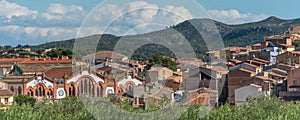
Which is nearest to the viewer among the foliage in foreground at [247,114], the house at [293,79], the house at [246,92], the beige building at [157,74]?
the foliage in foreground at [247,114]

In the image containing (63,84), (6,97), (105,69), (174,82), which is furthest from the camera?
(105,69)

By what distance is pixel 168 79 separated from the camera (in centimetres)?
4566

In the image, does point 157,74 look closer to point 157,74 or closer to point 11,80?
point 157,74

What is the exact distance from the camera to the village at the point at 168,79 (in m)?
35.1

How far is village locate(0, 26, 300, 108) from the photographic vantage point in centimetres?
3509

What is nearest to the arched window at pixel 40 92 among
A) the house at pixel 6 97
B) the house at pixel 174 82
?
the house at pixel 6 97

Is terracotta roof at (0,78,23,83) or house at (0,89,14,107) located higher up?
terracotta roof at (0,78,23,83)

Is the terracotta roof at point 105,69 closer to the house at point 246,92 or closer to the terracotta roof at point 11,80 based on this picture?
the terracotta roof at point 11,80

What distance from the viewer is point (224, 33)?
4456 inches

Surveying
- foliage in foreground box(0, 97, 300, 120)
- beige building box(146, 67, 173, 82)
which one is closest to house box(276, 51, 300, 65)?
beige building box(146, 67, 173, 82)

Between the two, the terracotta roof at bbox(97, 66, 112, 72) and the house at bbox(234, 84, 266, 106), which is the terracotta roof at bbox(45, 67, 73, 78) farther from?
the house at bbox(234, 84, 266, 106)

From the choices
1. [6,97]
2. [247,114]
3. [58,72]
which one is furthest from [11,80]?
[247,114]

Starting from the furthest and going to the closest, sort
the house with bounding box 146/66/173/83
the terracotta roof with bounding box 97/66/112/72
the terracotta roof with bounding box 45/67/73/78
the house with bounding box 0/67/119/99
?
the terracotta roof with bounding box 97/66/112/72 → the terracotta roof with bounding box 45/67/73/78 → the house with bounding box 0/67/119/99 → the house with bounding box 146/66/173/83

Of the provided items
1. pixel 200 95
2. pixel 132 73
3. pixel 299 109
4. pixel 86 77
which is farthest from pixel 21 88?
pixel 299 109
